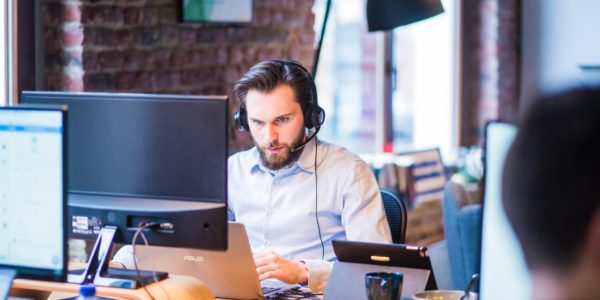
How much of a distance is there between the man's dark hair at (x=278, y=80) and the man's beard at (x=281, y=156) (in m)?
0.10

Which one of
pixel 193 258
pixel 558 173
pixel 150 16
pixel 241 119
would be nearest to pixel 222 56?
pixel 150 16

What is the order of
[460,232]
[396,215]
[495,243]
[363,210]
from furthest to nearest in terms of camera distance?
[460,232] < [396,215] < [363,210] < [495,243]

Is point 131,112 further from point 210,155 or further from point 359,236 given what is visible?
point 359,236

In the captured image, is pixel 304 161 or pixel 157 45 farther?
pixel 157 45

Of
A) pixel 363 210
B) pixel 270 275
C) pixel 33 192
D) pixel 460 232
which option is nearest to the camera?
pixel 33 192

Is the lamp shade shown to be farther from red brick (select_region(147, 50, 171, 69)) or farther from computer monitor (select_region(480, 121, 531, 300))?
computer monitor (select_region(480, 121, 531, 300))

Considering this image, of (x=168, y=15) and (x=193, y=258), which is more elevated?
(x=168, y=15)

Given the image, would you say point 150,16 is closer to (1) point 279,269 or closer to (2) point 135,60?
(2) point 135,60

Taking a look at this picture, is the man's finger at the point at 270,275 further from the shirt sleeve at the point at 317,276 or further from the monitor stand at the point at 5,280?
the monitor stand at the point at 5,280

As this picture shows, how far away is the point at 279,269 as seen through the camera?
230 centimetres

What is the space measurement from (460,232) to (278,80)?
1244 mm

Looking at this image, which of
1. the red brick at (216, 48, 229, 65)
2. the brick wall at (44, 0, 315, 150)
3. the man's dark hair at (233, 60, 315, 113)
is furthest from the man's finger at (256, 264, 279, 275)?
the red brick at (216, 48, 229, 65)

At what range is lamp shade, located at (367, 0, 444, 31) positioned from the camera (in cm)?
325

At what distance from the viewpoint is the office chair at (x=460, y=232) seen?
357 centimetres
